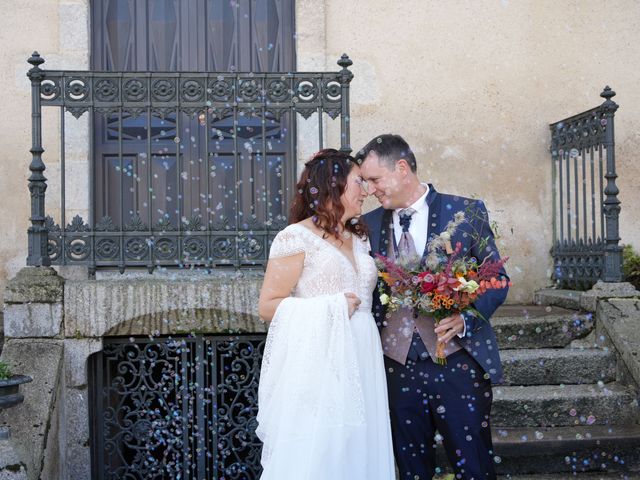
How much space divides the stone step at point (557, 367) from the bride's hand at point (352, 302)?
2184mm

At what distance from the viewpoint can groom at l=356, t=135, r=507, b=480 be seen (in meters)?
4.07

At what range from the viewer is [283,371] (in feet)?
13.4

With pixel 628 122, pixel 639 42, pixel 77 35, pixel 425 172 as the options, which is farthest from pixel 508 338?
pixel 77 35

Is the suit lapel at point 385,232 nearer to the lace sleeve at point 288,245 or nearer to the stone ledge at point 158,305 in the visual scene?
the lace sleeve at point 288,245

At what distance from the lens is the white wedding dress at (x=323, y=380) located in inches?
155

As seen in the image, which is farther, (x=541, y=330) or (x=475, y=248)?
(x=541, y=330)

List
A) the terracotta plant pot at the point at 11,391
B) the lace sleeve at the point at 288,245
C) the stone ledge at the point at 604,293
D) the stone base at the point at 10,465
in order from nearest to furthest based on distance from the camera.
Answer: the lace sleeve at the point at 288,245, the stone base at the point at 10,465, the terracotta plant pot at the point at 11,391, the stone ledge at the point at 604,293

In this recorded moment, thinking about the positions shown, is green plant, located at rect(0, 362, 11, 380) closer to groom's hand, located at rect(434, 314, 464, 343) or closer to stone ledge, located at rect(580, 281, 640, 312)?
groom's hand, located at rect(434, 314, 464, 343)

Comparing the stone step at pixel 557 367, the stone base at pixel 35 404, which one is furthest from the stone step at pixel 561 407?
the stone base at pixel 35 404

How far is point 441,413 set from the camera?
4.11m

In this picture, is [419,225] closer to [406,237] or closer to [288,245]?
[406,237]

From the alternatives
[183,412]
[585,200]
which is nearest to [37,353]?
[183,412]

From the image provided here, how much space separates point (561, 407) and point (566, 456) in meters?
0.38

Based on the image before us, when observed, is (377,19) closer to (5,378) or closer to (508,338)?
(508,338)
